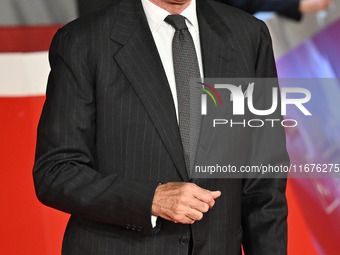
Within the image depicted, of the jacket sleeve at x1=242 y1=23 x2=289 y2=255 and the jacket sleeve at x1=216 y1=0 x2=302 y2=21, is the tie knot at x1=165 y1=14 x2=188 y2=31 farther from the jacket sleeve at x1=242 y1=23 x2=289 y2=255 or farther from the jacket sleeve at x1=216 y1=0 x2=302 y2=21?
the jacket sleeve at x1=216 y1=0 x2=302 y2=21

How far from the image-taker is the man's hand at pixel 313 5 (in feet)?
8.43

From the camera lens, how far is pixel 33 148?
2.59 m

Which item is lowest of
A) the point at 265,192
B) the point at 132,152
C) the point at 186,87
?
the point at 265,192

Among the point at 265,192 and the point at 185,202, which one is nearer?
the point at 185,202

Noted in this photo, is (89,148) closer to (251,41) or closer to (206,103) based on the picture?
(206,103)

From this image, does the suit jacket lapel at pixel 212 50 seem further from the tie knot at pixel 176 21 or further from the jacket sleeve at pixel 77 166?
the jacket sleeve at pixel 77 166

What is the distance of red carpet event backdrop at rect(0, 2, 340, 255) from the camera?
2.53m

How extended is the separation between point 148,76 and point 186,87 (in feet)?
0.27

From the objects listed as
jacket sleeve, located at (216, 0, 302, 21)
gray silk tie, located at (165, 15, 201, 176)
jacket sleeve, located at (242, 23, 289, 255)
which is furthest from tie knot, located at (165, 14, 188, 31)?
jacket sleeve, located at (216, 0, 302, 21)

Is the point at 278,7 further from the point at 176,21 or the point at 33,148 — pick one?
the point at 176,21

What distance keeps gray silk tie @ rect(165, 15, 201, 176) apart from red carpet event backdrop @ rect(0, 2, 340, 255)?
117cm

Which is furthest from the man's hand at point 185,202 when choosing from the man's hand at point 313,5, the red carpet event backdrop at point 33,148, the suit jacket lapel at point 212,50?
the man's hand at point 313,5

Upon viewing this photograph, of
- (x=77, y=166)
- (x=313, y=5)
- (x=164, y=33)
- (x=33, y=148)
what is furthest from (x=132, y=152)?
(x=313, y=5)

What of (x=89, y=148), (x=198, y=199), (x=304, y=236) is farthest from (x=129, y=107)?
(x=304, y=236)
